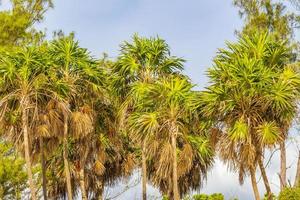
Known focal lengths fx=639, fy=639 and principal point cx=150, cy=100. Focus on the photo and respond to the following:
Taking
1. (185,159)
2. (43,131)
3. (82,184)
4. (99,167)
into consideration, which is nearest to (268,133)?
(185,159)

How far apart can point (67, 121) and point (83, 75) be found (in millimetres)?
3163

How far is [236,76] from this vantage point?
25.8 metres

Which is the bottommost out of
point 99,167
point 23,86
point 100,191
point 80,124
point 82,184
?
point 100,191

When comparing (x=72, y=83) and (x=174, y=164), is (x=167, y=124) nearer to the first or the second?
(x=174, y=164)

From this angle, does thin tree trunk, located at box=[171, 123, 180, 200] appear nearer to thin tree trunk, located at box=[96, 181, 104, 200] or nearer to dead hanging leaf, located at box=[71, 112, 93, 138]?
dead hanging leaf, located at box=[71, 112, 93, 138]

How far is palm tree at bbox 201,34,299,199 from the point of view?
24609 millimetres

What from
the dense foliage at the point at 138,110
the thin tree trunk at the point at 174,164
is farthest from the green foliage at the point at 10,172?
the thin tree trunk at the point at 174,164

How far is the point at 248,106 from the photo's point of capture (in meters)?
25.4

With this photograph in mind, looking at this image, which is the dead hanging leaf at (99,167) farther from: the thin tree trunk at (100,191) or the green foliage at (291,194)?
the green foliage at (291,194)

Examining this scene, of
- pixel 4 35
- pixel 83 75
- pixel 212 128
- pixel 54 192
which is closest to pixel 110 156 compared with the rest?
pixel 54 192

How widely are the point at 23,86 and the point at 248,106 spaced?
1046cm

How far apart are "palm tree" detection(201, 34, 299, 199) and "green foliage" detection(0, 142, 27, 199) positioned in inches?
573

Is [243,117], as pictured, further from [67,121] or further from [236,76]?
[67,121]

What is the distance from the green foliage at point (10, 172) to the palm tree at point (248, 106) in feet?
47.8
